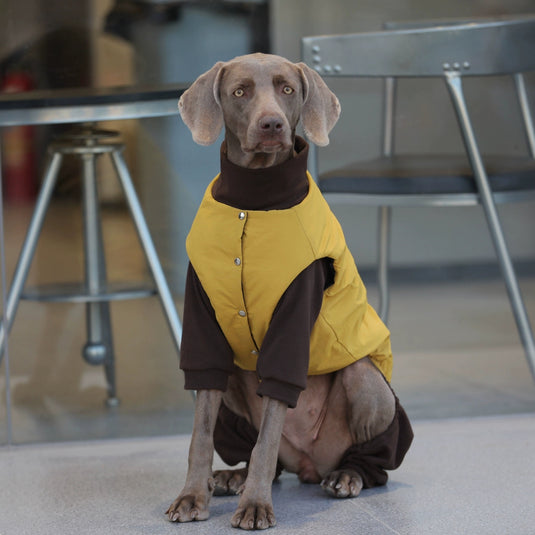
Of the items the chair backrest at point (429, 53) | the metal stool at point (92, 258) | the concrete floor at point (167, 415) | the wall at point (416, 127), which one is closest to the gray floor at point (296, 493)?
the concrete floor at point (167, 415)

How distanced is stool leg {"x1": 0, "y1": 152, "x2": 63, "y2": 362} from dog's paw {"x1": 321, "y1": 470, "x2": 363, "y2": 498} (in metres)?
1.09

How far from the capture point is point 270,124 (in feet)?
6.08

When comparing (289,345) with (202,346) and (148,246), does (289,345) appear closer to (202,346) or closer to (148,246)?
(202,346)

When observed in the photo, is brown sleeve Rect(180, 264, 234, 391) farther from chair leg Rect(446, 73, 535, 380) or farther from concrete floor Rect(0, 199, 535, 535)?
chair leg Rect(446, 73, 535, 380)

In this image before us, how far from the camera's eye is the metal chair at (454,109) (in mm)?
2754

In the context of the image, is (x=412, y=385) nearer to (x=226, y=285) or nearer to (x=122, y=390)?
(x=122, y=390)

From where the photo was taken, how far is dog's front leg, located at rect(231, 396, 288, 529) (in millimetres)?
1896

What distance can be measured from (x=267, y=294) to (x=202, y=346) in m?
0.18

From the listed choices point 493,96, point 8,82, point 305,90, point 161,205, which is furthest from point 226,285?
point 493,96

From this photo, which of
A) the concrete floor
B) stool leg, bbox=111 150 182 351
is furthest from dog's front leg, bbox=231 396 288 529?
stool leg, bbox=111 150 182 351

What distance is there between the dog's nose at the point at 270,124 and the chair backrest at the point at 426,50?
0.93 metres

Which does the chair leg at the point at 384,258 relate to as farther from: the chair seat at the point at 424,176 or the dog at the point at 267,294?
the dog at the point at 267,294

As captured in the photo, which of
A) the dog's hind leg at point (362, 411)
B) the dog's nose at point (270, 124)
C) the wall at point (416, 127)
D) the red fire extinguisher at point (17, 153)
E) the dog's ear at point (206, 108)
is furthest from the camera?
the wall at point (416, 127)

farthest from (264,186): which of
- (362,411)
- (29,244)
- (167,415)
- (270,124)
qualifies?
(167,415)
